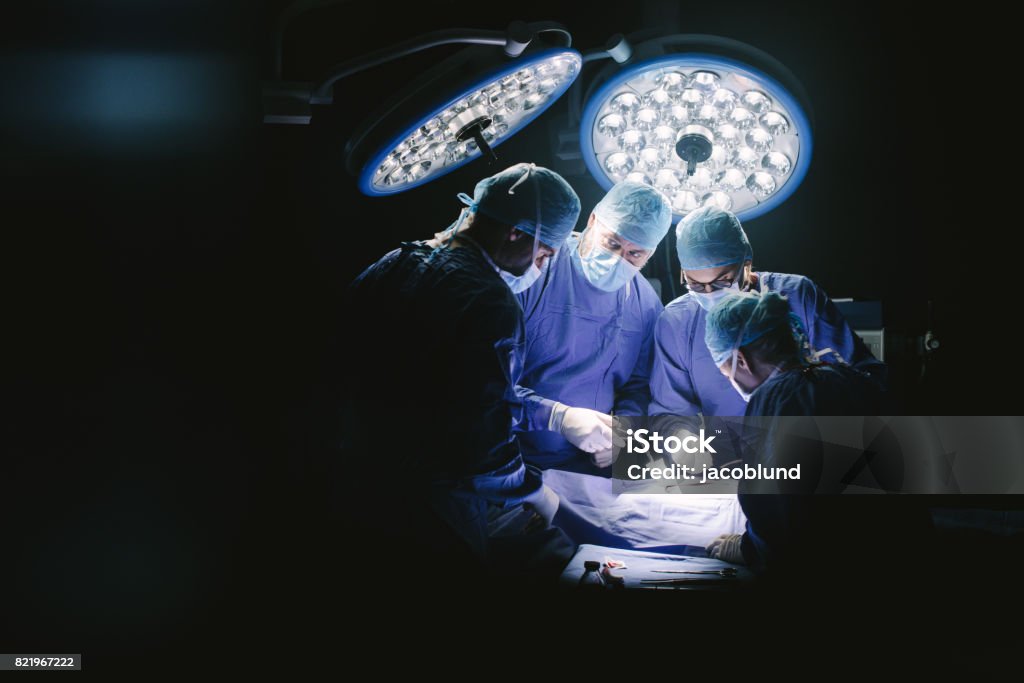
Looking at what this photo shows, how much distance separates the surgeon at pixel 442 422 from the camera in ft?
4.83

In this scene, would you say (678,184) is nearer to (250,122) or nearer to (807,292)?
(807,292)

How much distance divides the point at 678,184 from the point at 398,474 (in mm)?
1013

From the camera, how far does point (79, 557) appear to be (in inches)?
49.2

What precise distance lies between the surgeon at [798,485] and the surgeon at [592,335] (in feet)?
1.25

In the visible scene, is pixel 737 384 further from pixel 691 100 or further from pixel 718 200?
pixel 691 100

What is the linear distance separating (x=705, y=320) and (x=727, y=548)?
61cm

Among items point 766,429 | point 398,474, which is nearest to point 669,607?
point 766,429

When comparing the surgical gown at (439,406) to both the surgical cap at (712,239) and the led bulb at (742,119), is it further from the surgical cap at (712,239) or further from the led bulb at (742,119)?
the led bulb at (742,119)

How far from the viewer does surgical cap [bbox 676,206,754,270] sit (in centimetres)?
173

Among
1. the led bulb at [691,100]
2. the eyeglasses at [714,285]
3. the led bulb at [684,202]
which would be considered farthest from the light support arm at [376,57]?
the eyeglasses at [714,285]

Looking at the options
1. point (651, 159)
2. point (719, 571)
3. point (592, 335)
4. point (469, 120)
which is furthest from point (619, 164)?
point (719, 571)

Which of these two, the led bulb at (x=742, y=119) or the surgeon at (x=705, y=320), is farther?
the surgeon at (x=705, y=320)

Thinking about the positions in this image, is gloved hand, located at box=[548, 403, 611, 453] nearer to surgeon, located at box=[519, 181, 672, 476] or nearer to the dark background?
surgeon, located at box=[519, 181, 672, 476]

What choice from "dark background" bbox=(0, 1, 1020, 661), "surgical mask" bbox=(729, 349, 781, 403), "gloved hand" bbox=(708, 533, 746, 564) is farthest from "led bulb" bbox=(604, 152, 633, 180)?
"gloved hand" bbox=(708, 533, 746, 564)
